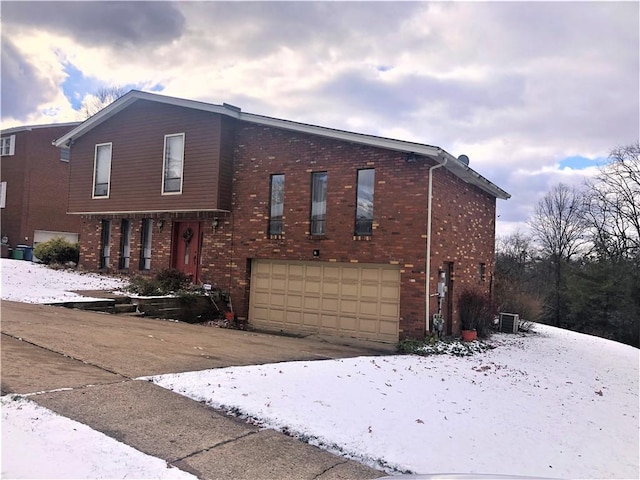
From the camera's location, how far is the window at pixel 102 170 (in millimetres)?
18094

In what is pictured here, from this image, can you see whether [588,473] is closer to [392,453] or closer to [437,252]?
[392,453]

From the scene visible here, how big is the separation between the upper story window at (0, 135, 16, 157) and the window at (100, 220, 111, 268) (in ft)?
51.3

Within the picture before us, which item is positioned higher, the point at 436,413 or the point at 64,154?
the point at 64,154

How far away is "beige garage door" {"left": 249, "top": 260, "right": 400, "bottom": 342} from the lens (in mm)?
12625

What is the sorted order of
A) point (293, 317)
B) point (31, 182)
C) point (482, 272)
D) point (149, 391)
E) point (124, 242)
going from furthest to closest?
point (31, 182) → point (124, 242) → point (482, 272) → point (293, 317) → point (149, 391)

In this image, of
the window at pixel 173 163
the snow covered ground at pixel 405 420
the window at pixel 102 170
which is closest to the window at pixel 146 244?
the window at pixel 173 163

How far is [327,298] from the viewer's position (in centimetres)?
1359

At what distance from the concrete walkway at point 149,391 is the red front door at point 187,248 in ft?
21.7

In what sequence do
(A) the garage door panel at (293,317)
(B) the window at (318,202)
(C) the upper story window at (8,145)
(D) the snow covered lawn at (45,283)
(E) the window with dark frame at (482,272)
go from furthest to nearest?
(C) the upper story window at (8,145)
(E) the window with dark frame at (482,272)
(A) the garage door panel at (293,317)
(B) the window at (318,202)
(D) the snow covered lawn at (45,283)

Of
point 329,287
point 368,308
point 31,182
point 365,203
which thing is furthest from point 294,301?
point 31,182

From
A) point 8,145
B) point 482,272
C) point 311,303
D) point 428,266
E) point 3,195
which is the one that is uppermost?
point 8,145

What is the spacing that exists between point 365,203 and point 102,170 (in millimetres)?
11180

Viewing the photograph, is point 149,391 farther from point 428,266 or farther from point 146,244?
point 146,244

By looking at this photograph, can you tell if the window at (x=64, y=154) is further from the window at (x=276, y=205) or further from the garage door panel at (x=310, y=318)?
the garage door panel at (x=310, y=318)
